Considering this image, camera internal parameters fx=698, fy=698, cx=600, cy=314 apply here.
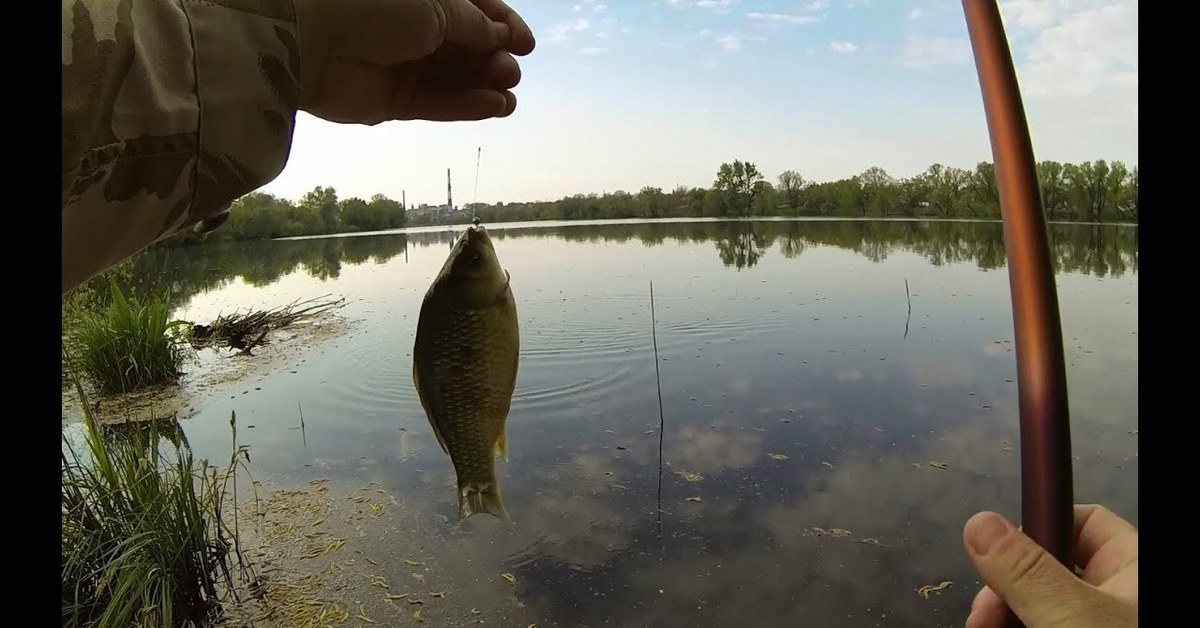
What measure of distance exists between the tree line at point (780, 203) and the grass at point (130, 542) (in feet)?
6.03

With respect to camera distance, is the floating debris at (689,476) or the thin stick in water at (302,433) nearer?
the floating debris at (689,476)

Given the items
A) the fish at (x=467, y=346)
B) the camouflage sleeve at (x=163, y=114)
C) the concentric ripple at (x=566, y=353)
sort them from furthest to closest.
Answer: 1. the concentric ripple at (x=566, y=353)
2. the fish at (x=467, y=346)
3. the camouflage sleeve at (x=163, y=114)

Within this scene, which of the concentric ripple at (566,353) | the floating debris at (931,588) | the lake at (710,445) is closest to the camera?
the floating debris at (931,588)

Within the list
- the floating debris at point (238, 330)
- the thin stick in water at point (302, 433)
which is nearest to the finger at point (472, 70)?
the thin stick in water at point (302, 433)

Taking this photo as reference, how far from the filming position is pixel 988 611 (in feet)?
3.46

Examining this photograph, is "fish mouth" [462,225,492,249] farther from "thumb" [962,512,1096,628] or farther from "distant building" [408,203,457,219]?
"thumb" [962,512,1096,628]

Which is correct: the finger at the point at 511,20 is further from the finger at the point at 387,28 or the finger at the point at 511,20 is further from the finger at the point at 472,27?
the finger at the point at 387,28

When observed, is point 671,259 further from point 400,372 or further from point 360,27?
point 360,27

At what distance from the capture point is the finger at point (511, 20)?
1453 mm

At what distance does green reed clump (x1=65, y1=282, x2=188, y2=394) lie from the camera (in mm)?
9562

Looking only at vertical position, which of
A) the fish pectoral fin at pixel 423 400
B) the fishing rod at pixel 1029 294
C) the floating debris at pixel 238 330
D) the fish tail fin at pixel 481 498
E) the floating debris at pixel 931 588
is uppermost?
the fishing rod at pixel 1029 294

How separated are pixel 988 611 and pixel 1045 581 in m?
0.19

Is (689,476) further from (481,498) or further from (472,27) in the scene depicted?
(472,27)

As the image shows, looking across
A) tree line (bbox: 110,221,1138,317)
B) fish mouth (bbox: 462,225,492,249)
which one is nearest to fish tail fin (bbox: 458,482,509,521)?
fish mouth (bbox: 462,225,492,249)
